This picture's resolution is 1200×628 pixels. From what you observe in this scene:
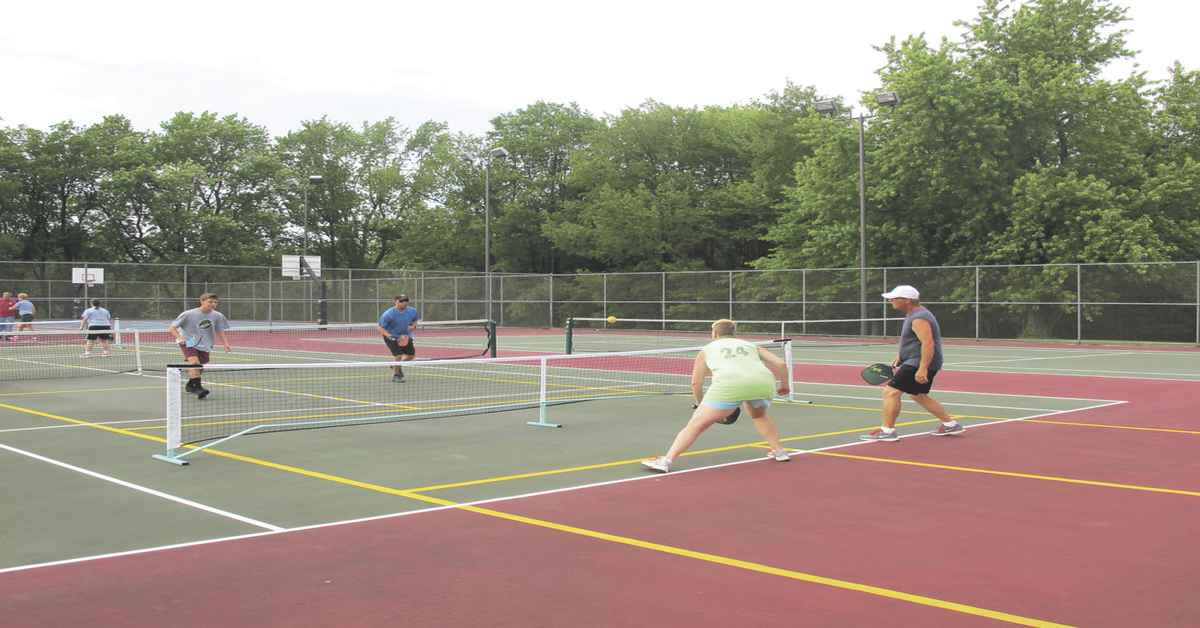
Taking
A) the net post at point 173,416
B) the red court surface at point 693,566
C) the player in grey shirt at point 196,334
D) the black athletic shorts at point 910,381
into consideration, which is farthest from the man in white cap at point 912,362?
the player in grey shirt at point 196,334

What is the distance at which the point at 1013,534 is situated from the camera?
6.58m

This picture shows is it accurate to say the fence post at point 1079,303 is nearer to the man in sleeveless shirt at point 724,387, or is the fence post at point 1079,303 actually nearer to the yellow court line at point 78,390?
the man in sleeveless shirt at point 724,387

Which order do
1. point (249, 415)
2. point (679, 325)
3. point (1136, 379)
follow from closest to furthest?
point (249, 415) → point (1136, 379) → point (679, 325)

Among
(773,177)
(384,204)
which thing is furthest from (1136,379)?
(384,204)

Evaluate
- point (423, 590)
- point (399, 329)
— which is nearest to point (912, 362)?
point (423, 590)

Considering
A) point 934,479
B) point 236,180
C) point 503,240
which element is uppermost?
point 236,180

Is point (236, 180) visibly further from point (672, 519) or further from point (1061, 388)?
point (672, 519)

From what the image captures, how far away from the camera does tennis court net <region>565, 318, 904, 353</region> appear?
3397 centimetres

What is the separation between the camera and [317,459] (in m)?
9.74

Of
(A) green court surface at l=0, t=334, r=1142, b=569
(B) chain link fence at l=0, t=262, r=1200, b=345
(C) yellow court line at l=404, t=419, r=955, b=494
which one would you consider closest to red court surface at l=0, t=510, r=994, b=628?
(A) green court surface at l=0, t=334, r=1142, b=569

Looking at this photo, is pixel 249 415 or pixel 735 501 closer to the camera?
pixel 735 501

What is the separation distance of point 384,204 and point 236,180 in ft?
40.5

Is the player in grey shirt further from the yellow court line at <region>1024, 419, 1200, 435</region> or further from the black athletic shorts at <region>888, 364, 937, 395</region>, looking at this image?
the yellow court line at <region>1024, 419, 1200, 435</region>

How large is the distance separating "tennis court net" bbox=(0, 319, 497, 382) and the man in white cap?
1013cm
